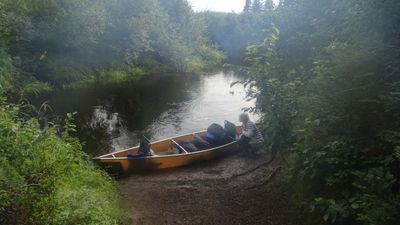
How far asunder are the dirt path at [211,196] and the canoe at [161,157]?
0.81 feet

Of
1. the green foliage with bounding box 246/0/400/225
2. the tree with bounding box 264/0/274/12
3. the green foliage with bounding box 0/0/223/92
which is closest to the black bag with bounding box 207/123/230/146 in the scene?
the tree with bounding box 264/0/274/12

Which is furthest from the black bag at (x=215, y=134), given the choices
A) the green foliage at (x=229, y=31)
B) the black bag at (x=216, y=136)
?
the green foliage at (x=229, y=31)

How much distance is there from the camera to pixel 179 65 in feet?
114

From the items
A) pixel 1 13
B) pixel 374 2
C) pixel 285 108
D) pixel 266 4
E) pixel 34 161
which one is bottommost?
pixel 34 161

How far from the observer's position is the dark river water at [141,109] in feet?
46.6

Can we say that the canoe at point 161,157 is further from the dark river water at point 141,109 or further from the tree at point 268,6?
the tree at point 268,6

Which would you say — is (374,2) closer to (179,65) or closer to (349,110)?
(349,110)

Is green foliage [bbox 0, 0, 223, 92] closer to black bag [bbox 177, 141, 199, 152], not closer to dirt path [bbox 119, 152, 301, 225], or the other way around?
black bag [bbox 177, 141, 199, 152]

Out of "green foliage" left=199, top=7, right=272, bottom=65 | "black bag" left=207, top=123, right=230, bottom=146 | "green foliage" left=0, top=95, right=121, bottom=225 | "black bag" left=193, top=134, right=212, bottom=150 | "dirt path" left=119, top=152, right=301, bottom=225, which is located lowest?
"dirt path" left=119, top=152, right=301, bottom=225

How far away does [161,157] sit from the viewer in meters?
9.91

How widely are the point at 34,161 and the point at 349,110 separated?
4.10 metres

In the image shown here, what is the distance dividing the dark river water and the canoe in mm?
2131

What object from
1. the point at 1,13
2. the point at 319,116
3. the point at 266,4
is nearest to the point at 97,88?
the point at 1,13

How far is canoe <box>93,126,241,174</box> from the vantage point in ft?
30.8
